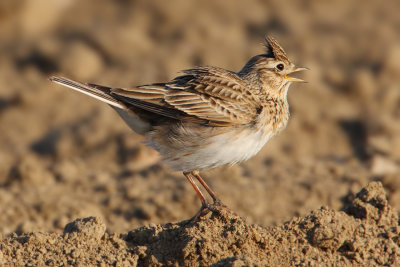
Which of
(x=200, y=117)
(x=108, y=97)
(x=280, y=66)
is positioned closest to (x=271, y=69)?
(x=280, y=66)

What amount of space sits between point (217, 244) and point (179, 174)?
433 centimetres

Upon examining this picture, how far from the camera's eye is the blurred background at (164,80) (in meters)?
8.59

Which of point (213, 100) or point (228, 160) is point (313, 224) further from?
point (213, 100)

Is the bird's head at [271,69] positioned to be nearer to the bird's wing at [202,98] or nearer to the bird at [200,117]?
the bird at [200,117]

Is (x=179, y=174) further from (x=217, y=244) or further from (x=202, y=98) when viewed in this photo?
(x=217, y=244)

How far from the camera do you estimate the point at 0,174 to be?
9.50 m

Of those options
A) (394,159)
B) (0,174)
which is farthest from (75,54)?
(394,159)

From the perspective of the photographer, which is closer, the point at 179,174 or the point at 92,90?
the point at 92,90

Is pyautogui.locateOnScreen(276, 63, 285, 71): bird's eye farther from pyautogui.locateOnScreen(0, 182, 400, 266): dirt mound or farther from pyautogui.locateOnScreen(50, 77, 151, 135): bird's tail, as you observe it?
pyautogui.locateOnScreen(0, 182, 400, 266): dirt mound

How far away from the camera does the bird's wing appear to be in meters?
6.52

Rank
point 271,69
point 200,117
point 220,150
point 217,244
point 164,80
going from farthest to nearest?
point 164,80 → point 271,69 → point 200,117 → point 220,150 → point 217,244

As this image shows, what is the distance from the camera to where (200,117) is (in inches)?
257

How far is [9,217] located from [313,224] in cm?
415

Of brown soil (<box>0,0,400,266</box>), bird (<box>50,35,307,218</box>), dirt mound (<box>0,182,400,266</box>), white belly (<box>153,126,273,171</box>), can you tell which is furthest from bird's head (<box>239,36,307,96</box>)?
dirt mound (<box>0,182,400,266</box>)
